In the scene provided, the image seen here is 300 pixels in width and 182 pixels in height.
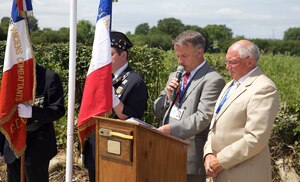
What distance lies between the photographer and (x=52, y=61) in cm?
685

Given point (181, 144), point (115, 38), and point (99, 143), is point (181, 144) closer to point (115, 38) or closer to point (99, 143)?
point (99, 143)

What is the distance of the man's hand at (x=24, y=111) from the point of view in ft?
14.0

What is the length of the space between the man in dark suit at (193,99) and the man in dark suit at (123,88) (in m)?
0.26

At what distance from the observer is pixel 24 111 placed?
431cm

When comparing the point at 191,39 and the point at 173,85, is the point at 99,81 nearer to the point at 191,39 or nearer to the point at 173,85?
the point at 173,85

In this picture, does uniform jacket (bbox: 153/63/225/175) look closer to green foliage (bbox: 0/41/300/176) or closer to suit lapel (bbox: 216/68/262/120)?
suit lapel (bbox: 216/68/262/120)

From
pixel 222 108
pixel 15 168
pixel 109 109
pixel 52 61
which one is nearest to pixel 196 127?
pixel 222 108

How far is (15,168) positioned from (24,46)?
3.85ft

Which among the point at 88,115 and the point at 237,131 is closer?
the point at 237,131

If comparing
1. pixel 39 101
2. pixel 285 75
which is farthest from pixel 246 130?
pixel 285 75

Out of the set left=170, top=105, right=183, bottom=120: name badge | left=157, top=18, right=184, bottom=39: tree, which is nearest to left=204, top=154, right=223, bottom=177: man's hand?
left=170, top=105, right=183, bottom=120: name badge

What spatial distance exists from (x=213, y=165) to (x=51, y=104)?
A: 66.7 inches

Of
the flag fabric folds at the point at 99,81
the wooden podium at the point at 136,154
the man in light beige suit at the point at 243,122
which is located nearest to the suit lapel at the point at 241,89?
the man in light beige suit at the point at 243,122

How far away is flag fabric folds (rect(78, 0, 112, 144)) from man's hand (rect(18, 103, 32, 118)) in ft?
1.93
